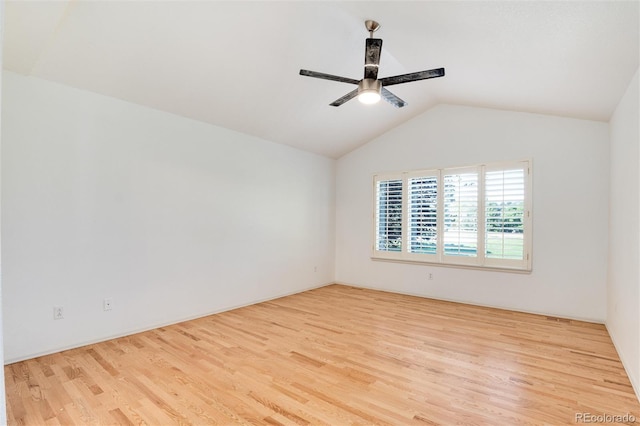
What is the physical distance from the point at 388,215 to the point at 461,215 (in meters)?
1.23

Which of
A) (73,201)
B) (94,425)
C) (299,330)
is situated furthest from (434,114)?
(94,425)

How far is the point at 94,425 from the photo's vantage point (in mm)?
2072

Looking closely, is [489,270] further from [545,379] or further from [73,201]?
[73,201]

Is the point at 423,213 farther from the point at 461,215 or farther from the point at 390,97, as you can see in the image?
the point at 390,97

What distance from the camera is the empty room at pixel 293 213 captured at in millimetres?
2406

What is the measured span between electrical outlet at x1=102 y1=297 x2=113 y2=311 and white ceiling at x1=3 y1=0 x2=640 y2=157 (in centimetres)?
211

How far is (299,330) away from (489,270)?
2891mm

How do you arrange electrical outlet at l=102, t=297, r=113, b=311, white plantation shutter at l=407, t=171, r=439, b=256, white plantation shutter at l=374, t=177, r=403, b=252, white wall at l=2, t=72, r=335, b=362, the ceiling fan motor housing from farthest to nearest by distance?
Result: white plantation shutter at l=374, t=177, r=403, b=252 < white plantation shutter at l=407, t=171, r=439, b=256 < electrical outlet at l=102, t=297, r=113, b=311 < white wall at l=2, t=72, r=335, b=362 < the ceiling fan motor housing

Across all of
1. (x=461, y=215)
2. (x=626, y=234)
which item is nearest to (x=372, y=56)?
(x=626, y=234)

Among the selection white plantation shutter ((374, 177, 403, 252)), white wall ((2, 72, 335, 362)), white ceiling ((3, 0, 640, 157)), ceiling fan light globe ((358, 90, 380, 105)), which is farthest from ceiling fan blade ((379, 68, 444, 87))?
white plantation shutter ((374, 177, 403, 252))

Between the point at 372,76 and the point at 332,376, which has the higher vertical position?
the point at 372,76

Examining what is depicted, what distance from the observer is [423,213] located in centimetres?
542

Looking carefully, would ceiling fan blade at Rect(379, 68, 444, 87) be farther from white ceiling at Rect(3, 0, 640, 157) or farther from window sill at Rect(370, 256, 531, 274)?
window sill at Rect(370, 256, 531, 274)

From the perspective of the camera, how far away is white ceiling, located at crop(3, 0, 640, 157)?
7.70ft
